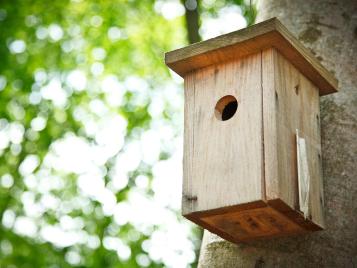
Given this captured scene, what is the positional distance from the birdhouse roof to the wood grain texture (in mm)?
40

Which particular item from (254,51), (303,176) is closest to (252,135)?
(303,176)

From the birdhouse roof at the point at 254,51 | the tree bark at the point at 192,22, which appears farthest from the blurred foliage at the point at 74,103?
the birdhouse roof at the point at 254,51

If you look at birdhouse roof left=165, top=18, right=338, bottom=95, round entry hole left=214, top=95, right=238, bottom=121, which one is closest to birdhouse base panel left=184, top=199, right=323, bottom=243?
round entry hole left=214, top=95, right=238, bottom=121

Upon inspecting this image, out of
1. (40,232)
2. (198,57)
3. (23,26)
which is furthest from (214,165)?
(40,232)

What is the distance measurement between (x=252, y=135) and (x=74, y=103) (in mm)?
6444

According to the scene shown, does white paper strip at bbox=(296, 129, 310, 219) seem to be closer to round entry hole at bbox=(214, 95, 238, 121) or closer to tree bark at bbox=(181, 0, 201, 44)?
round entry hole at bbox=(214, 95, 238, 121)

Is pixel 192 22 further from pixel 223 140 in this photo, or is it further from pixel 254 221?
pixel 254 221

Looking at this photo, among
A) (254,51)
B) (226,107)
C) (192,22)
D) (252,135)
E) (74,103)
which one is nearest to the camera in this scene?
(252,135)

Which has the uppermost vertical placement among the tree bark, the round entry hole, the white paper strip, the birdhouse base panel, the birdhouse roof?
the tree bark

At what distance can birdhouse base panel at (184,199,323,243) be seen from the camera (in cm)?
249

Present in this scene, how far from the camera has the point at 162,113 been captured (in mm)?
9148

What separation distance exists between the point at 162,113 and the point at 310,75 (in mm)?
6265

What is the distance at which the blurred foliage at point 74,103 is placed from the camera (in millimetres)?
8094

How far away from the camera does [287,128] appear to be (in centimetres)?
265
